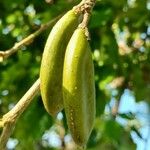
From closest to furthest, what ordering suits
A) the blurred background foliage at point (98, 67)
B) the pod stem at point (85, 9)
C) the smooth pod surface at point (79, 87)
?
the smooth pod surface at point (79, 87) < the pod stem at point (85, 9) < the blurred background foliage at point (98, 67)

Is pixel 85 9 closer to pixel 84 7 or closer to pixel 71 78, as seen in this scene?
pixel 84 7

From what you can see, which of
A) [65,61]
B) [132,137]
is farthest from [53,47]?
[132,137]

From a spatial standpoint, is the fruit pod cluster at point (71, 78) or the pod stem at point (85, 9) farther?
the pod stem at point (85, 9)

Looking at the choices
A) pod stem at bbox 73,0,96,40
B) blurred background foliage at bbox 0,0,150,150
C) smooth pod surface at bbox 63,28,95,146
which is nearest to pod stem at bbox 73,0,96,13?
pod stem at bbox 73,0,96,40

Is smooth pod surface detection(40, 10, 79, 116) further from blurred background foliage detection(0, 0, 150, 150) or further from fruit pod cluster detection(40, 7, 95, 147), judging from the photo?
blurred background foliage detection(0, 0, 150, 150)

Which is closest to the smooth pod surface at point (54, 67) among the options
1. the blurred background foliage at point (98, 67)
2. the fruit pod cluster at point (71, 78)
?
the fruit pod cluster at point (71, 78)

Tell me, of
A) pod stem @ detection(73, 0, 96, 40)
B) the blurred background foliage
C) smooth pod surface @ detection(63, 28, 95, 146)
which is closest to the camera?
smooth pod surface @ detection(63, 28, 95, 146)

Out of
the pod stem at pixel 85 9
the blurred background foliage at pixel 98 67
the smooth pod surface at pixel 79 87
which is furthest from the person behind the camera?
the blurred background foliage at pixel 98 67

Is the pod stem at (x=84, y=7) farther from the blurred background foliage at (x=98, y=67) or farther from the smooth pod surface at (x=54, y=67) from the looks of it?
the blurred background foliage at (x=98, y=67)
